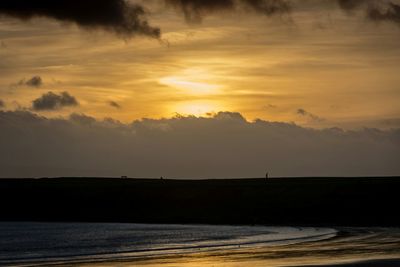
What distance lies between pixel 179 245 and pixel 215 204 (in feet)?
182

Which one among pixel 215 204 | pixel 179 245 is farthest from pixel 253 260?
pixel 215 204

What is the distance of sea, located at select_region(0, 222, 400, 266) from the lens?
180 feet

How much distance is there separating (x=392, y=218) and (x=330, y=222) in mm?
7510

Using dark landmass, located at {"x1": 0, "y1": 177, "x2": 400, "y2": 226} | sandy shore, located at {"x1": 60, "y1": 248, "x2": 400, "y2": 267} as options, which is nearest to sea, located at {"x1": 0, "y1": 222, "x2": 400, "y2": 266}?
sandy shore, located at {"x1": 60, "y1": 248, "x2": 400, "y2": 267}

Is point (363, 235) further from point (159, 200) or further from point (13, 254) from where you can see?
point (159, 200)

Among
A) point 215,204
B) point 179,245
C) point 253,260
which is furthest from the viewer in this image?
point 215,204

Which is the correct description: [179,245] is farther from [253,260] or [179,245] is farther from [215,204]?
[215,204]

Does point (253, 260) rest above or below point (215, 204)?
below

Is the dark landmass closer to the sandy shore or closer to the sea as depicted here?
→ the sea

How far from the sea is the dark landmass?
21.3 metres

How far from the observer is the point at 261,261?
161 feet

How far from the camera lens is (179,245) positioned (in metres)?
67.1

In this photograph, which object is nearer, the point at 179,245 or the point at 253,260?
the point at 253,260

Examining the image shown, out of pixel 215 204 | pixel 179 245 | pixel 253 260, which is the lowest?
pixel 253 260
